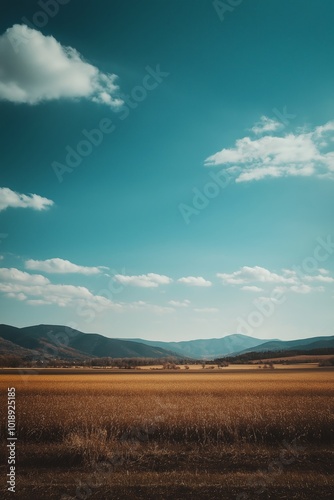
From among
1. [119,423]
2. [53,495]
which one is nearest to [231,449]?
[119,423]

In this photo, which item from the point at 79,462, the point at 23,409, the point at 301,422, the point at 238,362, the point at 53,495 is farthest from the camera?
the point at 238,362

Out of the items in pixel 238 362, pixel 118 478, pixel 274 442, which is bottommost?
pixel 238 362

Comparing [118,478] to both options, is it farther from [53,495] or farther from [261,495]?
[261,495]

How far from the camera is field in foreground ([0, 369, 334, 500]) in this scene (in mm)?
11539

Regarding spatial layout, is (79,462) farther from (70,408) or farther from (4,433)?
(70,408)

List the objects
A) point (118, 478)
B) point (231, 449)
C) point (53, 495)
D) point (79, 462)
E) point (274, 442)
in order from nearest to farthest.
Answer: point (53, 495) < point (118, 478) < point (79, 462) < point (231, 449) < point (274, 442)

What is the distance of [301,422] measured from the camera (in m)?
20.7

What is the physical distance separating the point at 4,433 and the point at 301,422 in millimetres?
17518

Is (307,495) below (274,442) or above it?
above

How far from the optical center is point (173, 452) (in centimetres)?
1670

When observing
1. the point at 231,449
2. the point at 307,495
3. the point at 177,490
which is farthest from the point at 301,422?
the point at 177,490

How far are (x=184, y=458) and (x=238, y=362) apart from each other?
593 ft

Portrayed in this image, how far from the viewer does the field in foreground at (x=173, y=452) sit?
11539 millimetres

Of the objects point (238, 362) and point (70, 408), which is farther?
point (238, 362)
